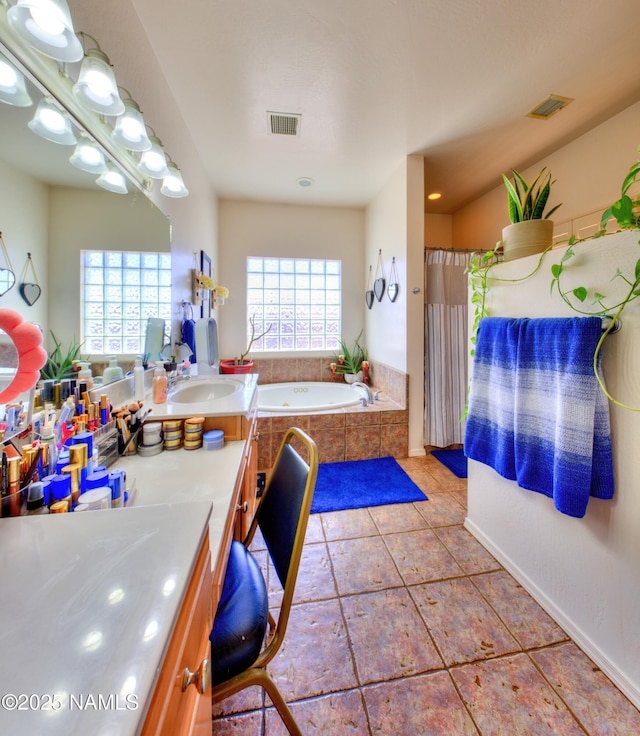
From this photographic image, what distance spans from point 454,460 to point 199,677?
2540mm

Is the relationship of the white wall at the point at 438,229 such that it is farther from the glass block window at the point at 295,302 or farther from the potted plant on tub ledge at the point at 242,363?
the potted plant on tub ledge at the point at 242,363

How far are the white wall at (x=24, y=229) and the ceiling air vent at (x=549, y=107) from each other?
2.80 meters

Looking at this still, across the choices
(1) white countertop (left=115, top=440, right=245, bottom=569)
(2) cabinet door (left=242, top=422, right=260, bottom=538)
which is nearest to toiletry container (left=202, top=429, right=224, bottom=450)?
(1) white countertop (left=115, top=440, right=245, bottom=569)

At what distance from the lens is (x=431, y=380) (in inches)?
109

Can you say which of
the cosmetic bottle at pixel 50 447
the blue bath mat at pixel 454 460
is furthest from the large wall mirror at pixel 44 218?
the blue bath mat at pixel 454 460

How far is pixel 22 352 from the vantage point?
772 mm

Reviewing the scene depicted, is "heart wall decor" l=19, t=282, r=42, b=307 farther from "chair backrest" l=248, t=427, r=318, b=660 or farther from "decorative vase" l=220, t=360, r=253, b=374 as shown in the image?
"decorative vase" l=220, t=360, r=253, b=374

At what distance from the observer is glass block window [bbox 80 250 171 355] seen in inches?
44.9

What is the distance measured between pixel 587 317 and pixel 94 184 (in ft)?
6.14

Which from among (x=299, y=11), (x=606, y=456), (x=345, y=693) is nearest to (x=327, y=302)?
(x=299, y=11)

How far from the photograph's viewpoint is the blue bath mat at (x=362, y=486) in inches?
80.8

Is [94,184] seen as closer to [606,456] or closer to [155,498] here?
[155,498]

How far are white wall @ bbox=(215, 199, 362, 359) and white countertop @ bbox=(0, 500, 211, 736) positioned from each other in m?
3.16

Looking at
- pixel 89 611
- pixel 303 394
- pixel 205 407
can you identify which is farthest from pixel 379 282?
pixel 89 611
